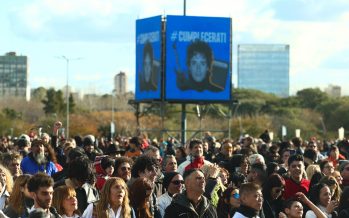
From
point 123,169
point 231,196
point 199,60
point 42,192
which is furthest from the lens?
point 199,60

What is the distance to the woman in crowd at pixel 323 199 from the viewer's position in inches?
597

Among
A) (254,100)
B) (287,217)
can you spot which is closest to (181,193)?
(287,217)

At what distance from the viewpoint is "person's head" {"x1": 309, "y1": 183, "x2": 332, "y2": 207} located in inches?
605

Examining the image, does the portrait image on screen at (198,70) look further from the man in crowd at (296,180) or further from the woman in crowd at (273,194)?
the woman in crowd at (273,194)

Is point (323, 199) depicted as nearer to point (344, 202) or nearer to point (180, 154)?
point (344, 202)

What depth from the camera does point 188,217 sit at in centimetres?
1306

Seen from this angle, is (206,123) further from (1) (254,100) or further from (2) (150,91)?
(2) (150,91)

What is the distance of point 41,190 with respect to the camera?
12055mm

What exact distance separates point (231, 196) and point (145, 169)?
1093 mm

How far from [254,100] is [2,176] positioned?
350ft

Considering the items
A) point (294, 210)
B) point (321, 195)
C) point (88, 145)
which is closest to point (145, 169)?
point (294, 210)

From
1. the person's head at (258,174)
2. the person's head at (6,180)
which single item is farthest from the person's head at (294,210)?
the person's head at (6,180)

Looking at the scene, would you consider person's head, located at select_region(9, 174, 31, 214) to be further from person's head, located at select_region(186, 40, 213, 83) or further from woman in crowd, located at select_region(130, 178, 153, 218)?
person's head, located at select_region(186, 40, 213, 83)

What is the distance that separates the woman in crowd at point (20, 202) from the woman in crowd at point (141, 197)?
118cm
